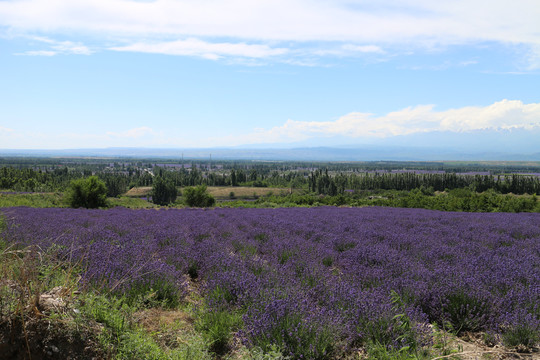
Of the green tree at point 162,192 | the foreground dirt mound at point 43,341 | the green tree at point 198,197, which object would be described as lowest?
the green tree at point 162,192

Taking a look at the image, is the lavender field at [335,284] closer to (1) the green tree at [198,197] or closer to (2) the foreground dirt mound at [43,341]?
(2) the foreground dirt mound at [43,341]

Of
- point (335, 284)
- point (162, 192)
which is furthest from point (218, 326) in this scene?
point (162, 192)

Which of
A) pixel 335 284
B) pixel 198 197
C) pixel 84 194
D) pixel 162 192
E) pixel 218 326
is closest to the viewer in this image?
pixel 218 326

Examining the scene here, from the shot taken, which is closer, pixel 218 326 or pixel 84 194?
pixel 218 326

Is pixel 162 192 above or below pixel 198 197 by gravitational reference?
below

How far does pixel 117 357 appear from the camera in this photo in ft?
8.96

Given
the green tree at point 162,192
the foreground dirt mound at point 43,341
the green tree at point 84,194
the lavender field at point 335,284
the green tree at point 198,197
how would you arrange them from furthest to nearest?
the green tree at point 162,192
the green tree at point 198,197
the green tree at point 84,194
the lavender field at point 335,284
the foreground dirt mound at point 43,341

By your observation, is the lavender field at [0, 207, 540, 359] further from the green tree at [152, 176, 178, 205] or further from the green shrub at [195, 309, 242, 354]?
the green tree at [152, 176, 178, 205]


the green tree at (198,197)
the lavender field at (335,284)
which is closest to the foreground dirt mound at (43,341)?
the lavender field at (335,284)

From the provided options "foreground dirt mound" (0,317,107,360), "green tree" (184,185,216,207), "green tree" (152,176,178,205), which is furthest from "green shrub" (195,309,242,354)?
"green tree" (152,176,178,205)

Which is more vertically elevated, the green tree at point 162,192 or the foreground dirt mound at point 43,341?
the foreground dirt mound at point 43,341

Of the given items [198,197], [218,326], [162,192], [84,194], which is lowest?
[162,192]

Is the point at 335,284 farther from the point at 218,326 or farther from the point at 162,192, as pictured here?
the point at 162,192

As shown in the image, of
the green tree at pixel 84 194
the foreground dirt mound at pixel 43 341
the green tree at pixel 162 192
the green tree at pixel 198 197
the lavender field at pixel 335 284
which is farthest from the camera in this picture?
the green tree at pixel 162 192
